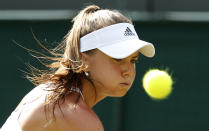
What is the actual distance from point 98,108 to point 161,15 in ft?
4.26

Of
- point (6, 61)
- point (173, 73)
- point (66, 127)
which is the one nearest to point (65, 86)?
point (66, 127)

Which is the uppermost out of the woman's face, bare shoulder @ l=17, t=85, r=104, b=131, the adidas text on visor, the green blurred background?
the adidas text on visor

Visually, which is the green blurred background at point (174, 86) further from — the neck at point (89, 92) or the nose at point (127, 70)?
the nose at point (127, 70)

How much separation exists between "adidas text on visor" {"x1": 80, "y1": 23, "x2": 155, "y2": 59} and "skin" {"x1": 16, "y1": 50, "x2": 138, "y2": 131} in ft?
0.18

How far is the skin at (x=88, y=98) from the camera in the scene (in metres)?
2.19

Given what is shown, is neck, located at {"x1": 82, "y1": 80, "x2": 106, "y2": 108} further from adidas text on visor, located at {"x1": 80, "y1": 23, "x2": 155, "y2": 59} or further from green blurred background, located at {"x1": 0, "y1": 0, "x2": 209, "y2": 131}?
green blurred background, located at {"x1": 0, "y1": 0, "x2": 209, "y2": 131}

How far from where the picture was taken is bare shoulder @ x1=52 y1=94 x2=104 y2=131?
7.12 feet

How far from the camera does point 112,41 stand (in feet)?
8.02

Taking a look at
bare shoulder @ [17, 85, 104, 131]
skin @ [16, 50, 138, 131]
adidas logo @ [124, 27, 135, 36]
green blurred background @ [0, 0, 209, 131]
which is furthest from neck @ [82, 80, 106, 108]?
green blurred background @ [0, 0, 209, 131]

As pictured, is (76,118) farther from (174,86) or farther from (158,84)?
(174,86)

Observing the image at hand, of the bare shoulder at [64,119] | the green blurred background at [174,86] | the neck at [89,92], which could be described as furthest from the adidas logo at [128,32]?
the green blurred background at [174,86]

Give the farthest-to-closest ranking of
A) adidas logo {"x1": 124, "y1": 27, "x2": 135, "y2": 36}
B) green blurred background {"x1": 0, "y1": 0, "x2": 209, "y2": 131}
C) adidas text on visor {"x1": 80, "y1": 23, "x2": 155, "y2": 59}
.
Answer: green blurred background {"x1": 0, "y1": 0, "x2": 209, "y2": 131}, adidas logo {"x1": 124, "y1": 27, "x2": 135, "y2": 36}, adidas text on visor {"x1": 80, "y1": 23, "x2": 155, "y2": 59}

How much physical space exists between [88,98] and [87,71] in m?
0.17

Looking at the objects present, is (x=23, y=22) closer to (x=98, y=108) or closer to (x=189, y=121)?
(x=98, y=108)
